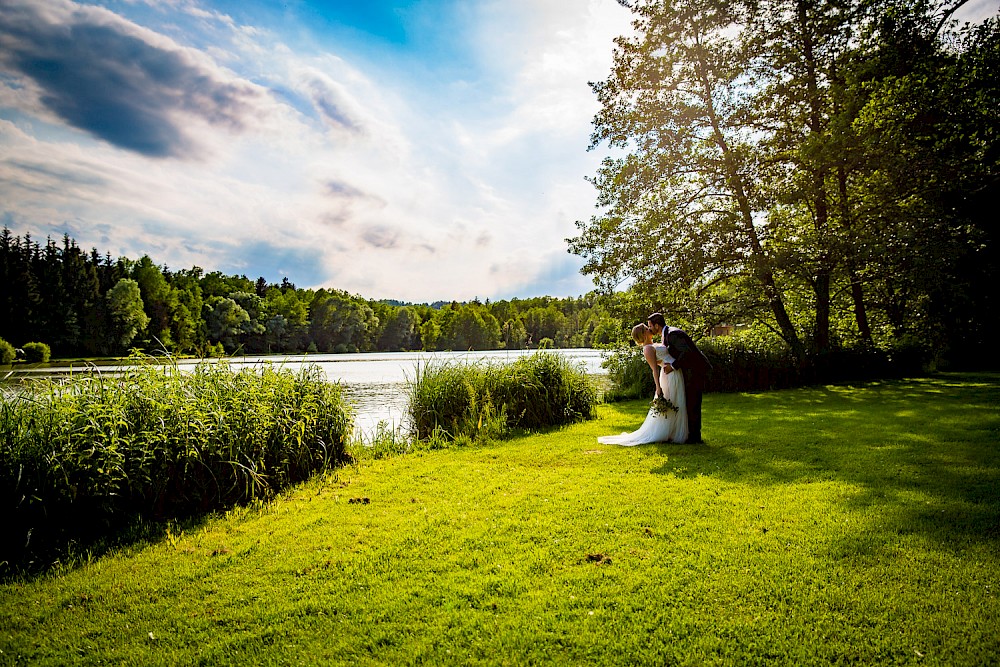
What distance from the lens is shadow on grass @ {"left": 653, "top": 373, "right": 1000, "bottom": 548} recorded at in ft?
16.8

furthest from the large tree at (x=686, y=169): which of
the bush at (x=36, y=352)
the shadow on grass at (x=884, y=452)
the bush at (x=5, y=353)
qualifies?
the bush at (x=36, y=352)

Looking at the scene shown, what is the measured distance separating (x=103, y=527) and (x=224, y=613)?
100.0 inches

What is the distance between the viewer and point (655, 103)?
789 inches

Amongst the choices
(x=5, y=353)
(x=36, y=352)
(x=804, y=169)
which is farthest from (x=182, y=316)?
(x=804, y=169)

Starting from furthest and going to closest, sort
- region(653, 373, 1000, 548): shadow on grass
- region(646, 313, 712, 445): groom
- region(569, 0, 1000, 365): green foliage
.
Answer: region(569, 0, 1000, 365): green foliage
region(646, 313, 712, 445): groom
region(653, 373, 1000, 548): shadow on grass

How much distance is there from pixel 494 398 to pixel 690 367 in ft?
14.3

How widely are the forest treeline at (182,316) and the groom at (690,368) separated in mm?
11521

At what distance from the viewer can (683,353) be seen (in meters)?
8.95

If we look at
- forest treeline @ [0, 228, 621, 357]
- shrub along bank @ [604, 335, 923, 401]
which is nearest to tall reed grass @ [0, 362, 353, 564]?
shrub along bank @ [604, 335, 923, 401]

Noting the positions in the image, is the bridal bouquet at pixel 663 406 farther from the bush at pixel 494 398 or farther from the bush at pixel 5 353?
the bush at pixel 5 353

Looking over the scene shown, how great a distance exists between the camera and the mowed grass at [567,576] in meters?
3.11

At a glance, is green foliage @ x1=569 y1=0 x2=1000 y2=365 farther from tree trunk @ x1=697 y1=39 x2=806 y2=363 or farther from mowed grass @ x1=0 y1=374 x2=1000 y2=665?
mowed grass @ x1=0 y1=374 x2=1000 y2=665

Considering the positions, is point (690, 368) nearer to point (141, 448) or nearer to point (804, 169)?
point (141, 448)

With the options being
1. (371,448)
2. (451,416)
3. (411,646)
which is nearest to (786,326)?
(451,416)
